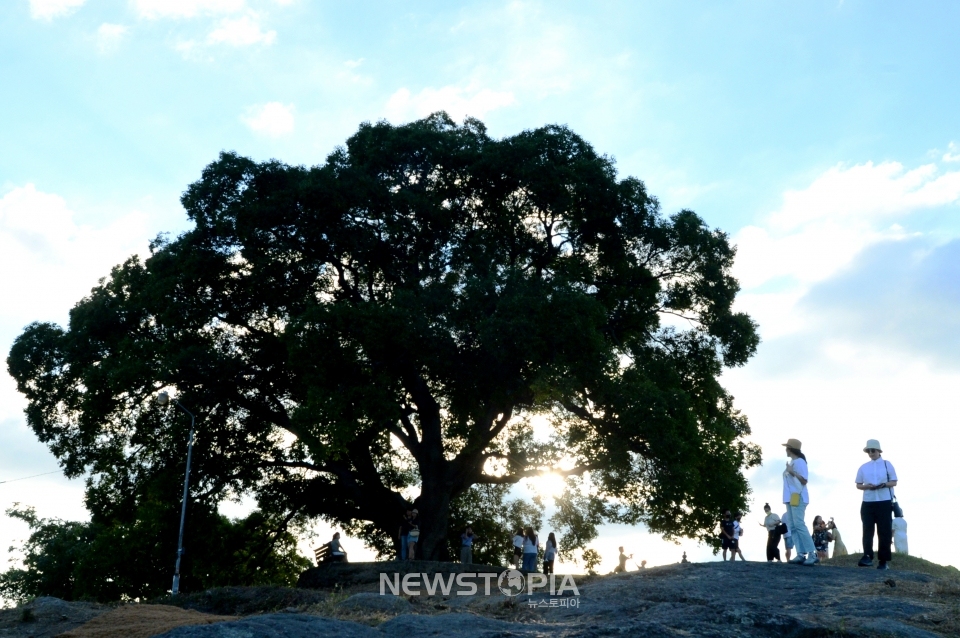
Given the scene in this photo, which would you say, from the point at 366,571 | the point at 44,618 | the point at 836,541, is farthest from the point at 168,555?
the point at 836,541

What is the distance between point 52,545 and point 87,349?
13.3m

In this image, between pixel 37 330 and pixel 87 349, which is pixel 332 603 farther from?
pixel 37 330

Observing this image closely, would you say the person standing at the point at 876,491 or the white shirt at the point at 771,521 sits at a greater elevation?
the person standing at the point at 876,491

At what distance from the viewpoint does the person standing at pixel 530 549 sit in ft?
78.3

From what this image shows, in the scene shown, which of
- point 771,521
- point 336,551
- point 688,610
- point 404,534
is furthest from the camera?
point 336,551

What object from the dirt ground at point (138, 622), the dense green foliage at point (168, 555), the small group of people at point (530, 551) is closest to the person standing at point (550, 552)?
the small group of people at point (530, 551)

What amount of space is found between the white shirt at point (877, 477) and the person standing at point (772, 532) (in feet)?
21.4

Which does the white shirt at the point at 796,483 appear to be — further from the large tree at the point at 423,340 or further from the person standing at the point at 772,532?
the large tree at the point at 423,340

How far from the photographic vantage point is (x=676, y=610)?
1089 centimetres

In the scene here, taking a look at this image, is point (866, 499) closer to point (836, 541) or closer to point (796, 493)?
point (796, 493)

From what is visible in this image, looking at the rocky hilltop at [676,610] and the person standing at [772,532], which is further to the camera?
the person standing at [772,532]

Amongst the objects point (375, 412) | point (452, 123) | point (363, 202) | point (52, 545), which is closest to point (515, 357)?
point (375, 412)

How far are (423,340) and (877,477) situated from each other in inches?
498

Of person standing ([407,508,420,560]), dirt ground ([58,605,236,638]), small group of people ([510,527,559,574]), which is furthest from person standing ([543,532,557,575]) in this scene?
dirt ground ([58,605,236,638])
